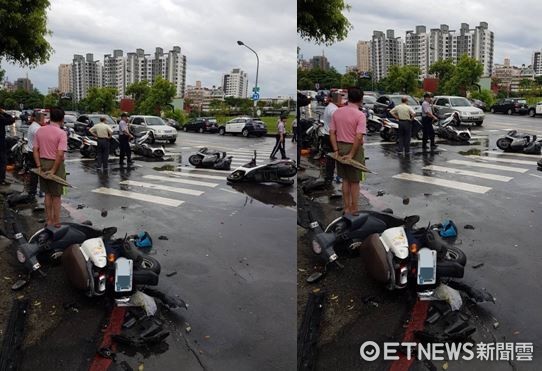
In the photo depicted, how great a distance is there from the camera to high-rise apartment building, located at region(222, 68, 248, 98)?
580 cm

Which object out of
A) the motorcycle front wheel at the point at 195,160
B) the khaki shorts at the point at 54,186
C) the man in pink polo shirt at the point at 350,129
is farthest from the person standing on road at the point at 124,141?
the man in pink polo shirt at the point at 350,129

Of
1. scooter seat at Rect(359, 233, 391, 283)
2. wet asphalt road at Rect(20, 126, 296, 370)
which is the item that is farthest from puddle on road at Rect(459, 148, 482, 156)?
scooter seat at Rect(359, 233, 391, 283)

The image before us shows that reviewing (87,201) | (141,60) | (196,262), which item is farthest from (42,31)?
(196,262)

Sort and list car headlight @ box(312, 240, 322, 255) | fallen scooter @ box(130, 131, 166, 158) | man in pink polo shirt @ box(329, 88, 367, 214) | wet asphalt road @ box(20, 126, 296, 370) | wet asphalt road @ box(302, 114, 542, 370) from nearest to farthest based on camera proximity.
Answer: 1. wet asphalt road @ box(302, 114, 542, 370)
2. wet asphalt road @ box(20, 126, 296, 370)
3. car headlight @ box(312, 240, 322, 255)
4. man in pink polo shirt @ box(329, 88, 367, 214)
5. fallen scooter @ box(130, 131, 166, 158)

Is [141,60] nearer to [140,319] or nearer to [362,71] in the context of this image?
[362,71]

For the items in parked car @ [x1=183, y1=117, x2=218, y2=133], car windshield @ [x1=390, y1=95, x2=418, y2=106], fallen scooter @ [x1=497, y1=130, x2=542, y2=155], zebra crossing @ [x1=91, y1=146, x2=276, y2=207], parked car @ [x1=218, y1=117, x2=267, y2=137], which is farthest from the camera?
parked car @ [x1=183, y1=117, x2=218, y2=133]

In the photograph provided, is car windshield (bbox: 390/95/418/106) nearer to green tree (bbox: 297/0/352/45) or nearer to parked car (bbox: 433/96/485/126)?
parked car (bbox: 433/96/485/126)

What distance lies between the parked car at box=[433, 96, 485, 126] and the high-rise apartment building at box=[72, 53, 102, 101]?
201 inches

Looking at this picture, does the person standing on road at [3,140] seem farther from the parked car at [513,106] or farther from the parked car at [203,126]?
the parked car at [513,106]

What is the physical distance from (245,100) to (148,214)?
191 centimetres

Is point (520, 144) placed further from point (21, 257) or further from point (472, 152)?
point (21, 257)

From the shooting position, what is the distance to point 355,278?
12.0 feet

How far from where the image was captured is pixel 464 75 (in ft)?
19.0

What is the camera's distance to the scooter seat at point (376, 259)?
126 inches
